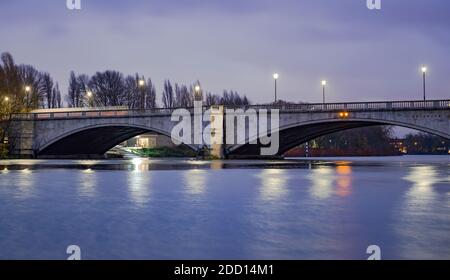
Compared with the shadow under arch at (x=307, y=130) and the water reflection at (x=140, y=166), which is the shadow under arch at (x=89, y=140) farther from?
the water reflection at (x=140, y=166)

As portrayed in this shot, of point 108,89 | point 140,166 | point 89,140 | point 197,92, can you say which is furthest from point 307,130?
point 108,89

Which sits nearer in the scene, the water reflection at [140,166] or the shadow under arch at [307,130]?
the water reflection at [140,166]

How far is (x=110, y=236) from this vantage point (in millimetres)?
11117

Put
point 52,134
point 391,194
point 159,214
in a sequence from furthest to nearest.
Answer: point 52,134, point 391,194, point 159,214

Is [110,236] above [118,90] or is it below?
below

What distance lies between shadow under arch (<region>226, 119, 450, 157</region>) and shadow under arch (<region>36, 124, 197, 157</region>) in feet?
36.0

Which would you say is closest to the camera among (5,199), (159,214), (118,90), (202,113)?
(159,214)

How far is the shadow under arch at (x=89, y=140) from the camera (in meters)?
76.4

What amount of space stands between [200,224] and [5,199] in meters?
9.09

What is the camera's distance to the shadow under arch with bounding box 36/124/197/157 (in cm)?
7644

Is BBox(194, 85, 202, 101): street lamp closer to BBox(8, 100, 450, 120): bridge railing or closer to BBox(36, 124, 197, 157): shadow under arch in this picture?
BBox(8, 100, 450, 120): bridge railing

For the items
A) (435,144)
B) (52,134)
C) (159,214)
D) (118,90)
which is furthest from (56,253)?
(435,144)

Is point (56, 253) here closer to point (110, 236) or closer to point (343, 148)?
point (110, 236)

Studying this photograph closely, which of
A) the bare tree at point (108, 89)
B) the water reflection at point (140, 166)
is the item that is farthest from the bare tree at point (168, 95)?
the water reflection at point (140, 166)
